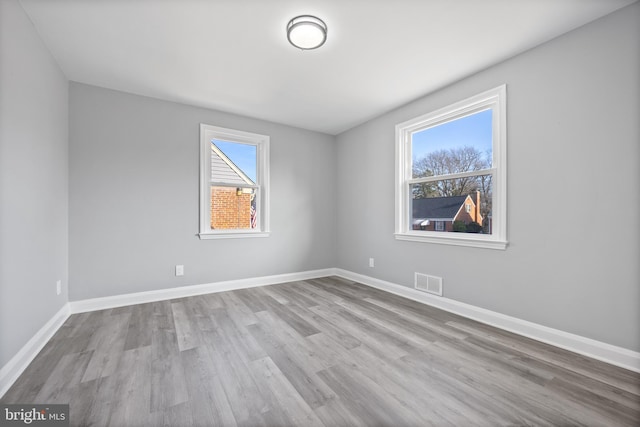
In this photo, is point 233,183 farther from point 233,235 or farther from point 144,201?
point 144,201

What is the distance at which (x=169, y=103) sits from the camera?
343cm

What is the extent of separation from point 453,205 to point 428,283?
3.17 feet

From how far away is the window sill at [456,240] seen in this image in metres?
2.58

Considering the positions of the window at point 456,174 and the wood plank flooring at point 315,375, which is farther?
the window at point 456,174

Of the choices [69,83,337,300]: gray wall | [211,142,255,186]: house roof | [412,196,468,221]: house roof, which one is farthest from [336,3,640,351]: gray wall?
[211,142,255,186]: house roof

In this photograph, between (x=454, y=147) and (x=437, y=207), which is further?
(x=437, y=207)

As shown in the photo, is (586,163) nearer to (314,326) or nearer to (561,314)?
(561,314)

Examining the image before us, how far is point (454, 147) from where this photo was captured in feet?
10.1

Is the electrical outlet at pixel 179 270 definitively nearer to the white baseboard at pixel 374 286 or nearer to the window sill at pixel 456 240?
the white baseboard at pixel 374 286

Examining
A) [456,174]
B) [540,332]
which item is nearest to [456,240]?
[456,174]

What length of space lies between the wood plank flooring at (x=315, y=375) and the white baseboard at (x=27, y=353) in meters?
0.06

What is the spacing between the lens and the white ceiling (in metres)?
1.92

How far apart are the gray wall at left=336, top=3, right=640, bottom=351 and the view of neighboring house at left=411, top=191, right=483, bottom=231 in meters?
0.34

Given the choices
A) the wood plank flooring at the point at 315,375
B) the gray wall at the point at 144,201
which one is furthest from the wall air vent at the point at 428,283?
the gray wall at the point at 144,201
